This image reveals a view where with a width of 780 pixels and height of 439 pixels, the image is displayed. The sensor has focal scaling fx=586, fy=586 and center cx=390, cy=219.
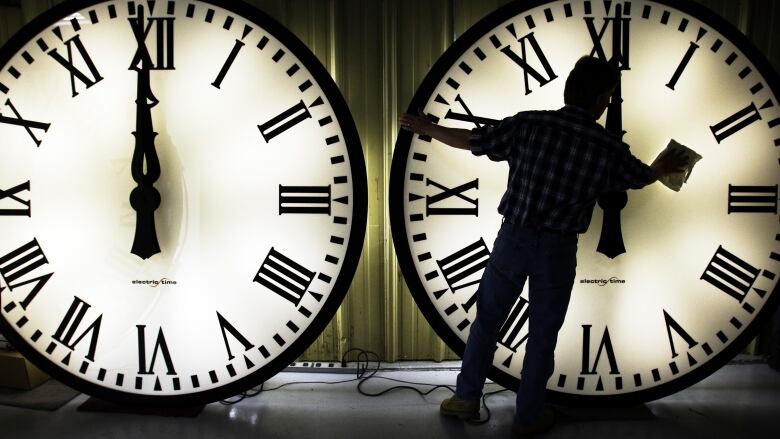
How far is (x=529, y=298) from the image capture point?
176 cm

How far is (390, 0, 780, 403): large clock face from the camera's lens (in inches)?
72.5

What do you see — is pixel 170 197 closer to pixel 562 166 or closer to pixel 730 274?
pixel 562 166

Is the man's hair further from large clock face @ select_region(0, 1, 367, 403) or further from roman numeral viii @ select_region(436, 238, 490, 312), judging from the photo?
large clock face @ select_region(0, 1, 367, 403)

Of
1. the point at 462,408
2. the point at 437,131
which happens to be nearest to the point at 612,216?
the point at 437,131

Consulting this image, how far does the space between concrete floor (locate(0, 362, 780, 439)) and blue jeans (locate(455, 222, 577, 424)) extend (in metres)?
0.21

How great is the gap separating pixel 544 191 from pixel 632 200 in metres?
0.46

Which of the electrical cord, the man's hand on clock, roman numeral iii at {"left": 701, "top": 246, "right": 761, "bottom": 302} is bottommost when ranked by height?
the electrical cord

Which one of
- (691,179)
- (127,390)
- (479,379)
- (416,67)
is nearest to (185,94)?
(416,67)

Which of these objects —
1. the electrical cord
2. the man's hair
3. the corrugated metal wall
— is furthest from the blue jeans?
the corrugated metal wall

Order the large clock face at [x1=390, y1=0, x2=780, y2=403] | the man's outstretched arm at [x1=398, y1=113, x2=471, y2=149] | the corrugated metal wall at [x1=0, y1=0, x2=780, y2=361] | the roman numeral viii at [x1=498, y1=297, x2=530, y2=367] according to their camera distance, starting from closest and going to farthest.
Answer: the man's outstretched arm at [x1=398, y1=113, x2=471, y2=149], the large clock face at [x1=390, y1=0, x2=780, y2=403], the roman numeral viii at [x1=498, y1=297, x2=530, y2=367], the corrugated metal wall at [x1=0, y1=0, x2=780, y2=361]

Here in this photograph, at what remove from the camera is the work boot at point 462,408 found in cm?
189

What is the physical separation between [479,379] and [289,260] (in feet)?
2.34

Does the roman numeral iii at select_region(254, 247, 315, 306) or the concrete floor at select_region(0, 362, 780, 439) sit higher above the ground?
the roman numeral iii at select_region(254, 247, 315, 306)

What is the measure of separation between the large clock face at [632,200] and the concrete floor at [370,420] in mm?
126
